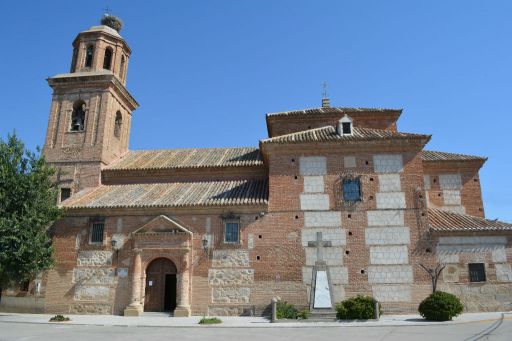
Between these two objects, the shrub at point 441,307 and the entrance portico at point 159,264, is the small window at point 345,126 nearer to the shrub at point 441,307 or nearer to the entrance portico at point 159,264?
the shrub at point 441,307

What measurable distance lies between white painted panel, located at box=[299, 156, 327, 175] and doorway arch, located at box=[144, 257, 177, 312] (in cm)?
771

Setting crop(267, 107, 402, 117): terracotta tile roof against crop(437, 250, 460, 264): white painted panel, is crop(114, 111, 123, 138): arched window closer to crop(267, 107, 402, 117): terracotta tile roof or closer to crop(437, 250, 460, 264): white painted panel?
crop(267, 107, 402, 117): terracotta tile roof

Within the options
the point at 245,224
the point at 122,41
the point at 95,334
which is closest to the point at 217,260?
the point at 245,224

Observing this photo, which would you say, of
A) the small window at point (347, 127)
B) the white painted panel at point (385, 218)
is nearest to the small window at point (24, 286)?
the white painted panel at point (385, 218)

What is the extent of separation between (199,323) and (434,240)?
10.7m

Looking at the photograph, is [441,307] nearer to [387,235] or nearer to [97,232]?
[387,235]

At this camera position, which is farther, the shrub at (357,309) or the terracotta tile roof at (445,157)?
the terracotta tile roof at (445,157)

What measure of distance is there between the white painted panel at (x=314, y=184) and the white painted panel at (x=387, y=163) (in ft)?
8.72

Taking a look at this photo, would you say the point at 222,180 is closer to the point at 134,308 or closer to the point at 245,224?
the point at 245,224

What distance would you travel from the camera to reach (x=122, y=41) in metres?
26.0

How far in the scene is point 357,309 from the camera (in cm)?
1481

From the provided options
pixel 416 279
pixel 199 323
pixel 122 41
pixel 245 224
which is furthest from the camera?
pixel 122 41

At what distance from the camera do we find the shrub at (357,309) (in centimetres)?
1482

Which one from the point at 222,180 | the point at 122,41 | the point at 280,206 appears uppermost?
the point at 122,41
